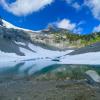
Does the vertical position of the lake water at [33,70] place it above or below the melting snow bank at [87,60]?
below

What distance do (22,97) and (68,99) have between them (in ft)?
15.5

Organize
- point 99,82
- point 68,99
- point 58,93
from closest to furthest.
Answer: point 68,99, point 58,93, point 99,82

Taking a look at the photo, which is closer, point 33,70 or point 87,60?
point 33,70

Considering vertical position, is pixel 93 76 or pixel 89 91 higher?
pixel 93 76

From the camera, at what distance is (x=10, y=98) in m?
29.5

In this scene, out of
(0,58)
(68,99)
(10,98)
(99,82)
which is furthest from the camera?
(0,58)

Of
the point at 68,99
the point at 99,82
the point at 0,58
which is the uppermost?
the point at 0,58

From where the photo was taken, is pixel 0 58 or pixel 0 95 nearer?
pixel 0 95

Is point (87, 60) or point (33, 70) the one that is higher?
point (87, 60)

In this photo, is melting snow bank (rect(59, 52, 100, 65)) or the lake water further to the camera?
melting snow bank (rect(59, 52, 100, 65))

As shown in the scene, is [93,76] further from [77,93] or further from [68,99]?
[68,99]

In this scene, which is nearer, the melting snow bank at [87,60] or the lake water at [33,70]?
the lake water at [33,70]

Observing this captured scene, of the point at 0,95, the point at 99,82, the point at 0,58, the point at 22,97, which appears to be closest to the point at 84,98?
the point at 22,97

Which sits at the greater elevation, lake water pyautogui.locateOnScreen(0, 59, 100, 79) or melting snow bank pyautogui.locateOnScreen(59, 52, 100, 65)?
melting snow bank pyautogui.locateOnScreen(59, 52, 100, 65)
